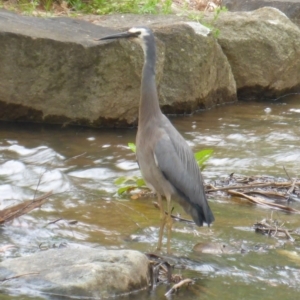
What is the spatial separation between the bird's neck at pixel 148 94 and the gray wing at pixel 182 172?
0.46 ft

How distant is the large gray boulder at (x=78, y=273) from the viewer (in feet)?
13.0

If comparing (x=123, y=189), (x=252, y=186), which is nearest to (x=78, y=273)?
(x=123, y=189)

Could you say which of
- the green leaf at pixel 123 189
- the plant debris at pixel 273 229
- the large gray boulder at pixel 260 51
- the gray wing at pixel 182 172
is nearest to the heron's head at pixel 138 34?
the gray wing at pixel 182 172

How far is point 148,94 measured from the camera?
526 cm

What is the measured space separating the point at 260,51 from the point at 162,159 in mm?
5170

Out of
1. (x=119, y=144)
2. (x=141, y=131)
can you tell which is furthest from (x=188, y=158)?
(x=119, y=144)

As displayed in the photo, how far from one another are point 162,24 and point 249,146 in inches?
76.0

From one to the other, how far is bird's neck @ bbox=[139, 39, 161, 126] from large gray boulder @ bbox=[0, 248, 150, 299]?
4.03ft

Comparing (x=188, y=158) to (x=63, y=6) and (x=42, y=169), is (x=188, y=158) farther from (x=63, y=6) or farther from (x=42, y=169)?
(x=63, y=6)

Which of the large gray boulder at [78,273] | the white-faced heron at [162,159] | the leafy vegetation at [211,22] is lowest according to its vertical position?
the large gray boulder at [78,273]

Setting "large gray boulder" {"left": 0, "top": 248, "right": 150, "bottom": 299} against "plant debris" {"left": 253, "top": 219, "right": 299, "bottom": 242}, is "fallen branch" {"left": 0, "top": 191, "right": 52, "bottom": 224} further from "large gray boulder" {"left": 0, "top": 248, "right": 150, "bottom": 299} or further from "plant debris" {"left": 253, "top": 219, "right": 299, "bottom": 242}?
"plant debris" {"left": 253, "top": 219, "right": 299, "bottom": 242}

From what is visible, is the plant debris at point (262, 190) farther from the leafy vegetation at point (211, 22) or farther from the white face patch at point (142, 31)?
the leafy vegetation at point (211, 22)

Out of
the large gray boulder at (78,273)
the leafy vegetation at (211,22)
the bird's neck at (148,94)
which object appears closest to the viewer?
the large gray boulder at (78,273)

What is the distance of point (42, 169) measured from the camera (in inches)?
261
